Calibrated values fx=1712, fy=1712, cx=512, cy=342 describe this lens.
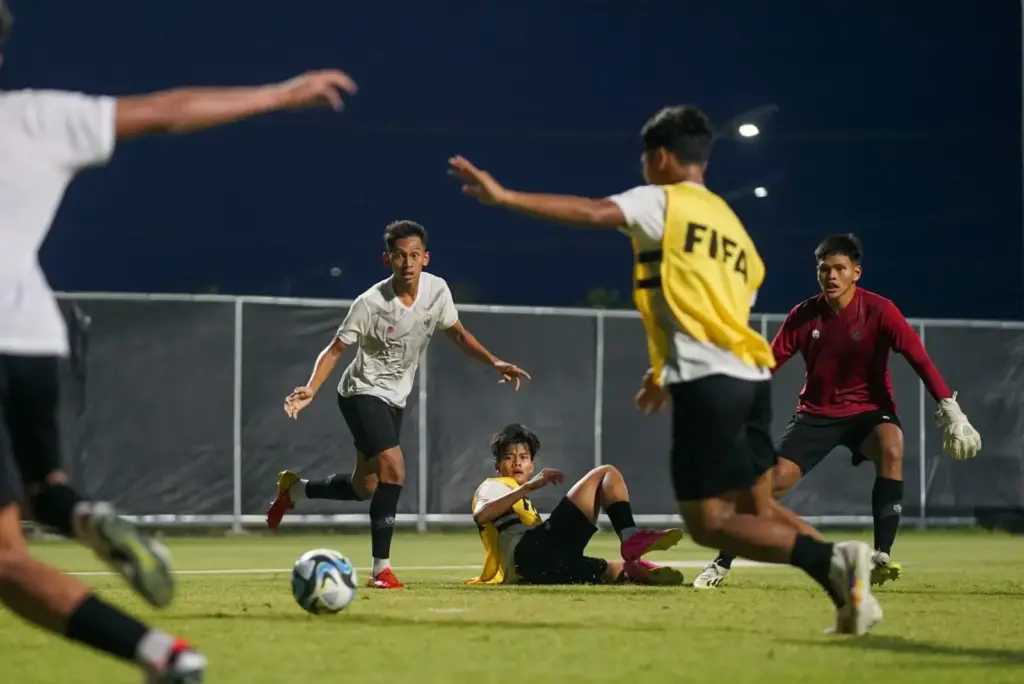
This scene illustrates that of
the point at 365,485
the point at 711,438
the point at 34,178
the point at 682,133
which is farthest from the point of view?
the point at 365,485

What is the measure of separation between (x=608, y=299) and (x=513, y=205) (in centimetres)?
3824

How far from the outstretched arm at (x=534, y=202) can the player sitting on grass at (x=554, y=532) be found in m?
3.82

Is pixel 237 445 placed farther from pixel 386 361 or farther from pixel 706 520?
pixel 706 520

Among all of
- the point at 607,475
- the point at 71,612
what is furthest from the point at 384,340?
the point at 71,612

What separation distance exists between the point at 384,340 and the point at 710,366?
4.57 m

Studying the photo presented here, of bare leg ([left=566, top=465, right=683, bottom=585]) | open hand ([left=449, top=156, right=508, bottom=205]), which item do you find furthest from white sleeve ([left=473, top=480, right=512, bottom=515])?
open hand ([left=449, top=156, right=508, bottom=205])

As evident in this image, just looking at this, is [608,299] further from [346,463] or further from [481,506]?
[481,506]

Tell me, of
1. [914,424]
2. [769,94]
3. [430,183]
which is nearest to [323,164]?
[430,183]

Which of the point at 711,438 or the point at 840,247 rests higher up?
the point at 840,247

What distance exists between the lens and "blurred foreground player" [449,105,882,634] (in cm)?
683

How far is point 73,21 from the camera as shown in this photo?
68625 millimetres

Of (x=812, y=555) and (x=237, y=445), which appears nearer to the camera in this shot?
(x=812, y=555)

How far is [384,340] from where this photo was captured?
36.6 ft

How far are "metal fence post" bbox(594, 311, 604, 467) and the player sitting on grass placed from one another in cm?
918
